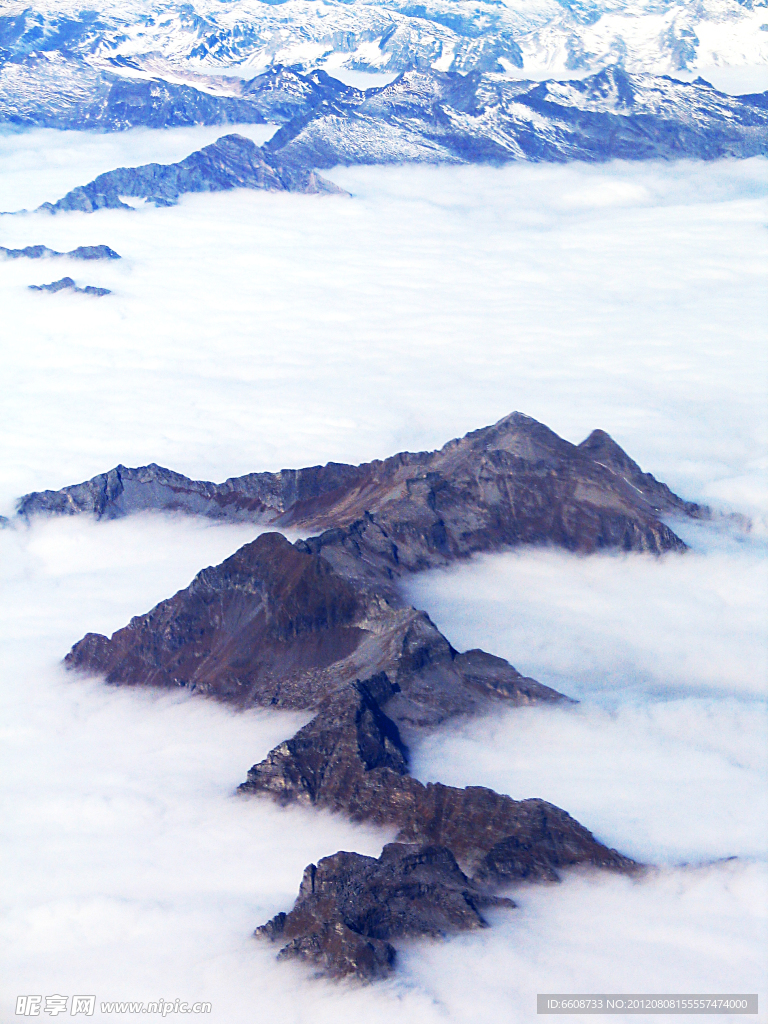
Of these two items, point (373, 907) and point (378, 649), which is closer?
point (373, 907)

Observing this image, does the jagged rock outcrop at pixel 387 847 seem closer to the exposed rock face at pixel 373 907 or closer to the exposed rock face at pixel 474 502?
the exposed rock face at pixel 373 907

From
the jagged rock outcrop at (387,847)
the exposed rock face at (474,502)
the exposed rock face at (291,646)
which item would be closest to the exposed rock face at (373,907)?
the jagged rock outcrop at (387,847)

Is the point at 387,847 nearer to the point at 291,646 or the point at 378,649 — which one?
the point at 378,649

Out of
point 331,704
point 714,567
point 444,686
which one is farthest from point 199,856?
point 714,567

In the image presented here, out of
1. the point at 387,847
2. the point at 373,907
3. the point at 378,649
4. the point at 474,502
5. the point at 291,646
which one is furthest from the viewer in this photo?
the point at 474,502

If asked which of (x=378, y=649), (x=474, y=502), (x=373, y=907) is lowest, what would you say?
(x=378, y=649)

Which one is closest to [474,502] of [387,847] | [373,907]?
[387,847]

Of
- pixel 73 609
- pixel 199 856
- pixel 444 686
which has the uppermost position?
pixel 444 686

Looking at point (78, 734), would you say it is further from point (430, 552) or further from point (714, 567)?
point (714, 567)
